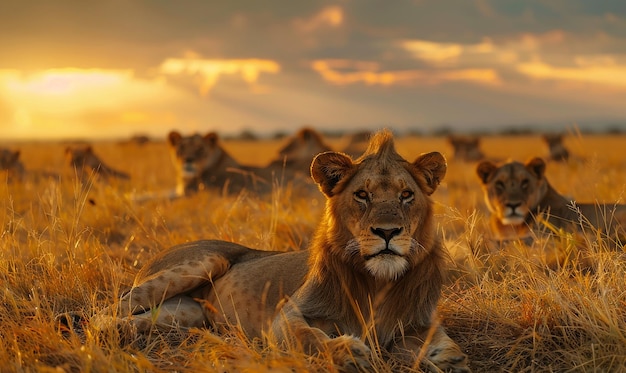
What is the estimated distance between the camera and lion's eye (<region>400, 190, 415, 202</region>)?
4.16m

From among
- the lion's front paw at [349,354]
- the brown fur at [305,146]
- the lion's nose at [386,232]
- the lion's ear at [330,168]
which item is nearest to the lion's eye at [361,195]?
the lion's ear at [330,168]

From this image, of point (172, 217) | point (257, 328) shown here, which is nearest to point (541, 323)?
point (257, 328)

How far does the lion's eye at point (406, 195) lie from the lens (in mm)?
4164

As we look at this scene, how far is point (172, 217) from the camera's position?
998cm

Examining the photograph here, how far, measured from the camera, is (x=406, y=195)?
419 cm

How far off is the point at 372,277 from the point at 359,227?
34cm

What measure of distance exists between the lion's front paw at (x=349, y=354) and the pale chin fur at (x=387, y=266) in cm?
41

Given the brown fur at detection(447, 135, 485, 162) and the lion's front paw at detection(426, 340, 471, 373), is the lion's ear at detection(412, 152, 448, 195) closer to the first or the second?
the lion's front paw at detection(426, 340, 471, 373)

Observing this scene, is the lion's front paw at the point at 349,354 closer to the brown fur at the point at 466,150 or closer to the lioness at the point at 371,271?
the lioness at the point at 371,271

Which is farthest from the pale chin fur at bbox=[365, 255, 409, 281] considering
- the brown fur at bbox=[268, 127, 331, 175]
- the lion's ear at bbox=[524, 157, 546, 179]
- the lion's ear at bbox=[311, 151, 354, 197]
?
the brown fur at bbox=[268, 127, 331, 175]

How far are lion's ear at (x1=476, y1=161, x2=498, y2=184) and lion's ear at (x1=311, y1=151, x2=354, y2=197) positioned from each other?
489cm

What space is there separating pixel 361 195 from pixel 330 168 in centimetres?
27

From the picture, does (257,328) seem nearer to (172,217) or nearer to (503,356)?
(503,356)

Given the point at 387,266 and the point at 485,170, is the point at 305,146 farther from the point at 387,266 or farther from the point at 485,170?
the point at 387,266
